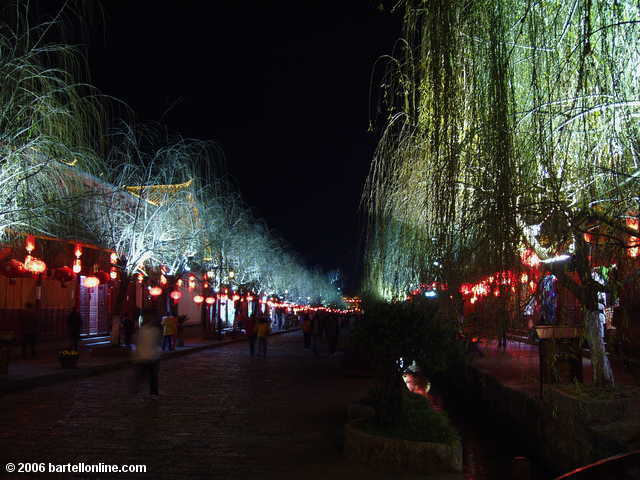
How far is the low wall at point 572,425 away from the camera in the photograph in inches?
341

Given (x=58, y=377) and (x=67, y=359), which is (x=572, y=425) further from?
(x=67, y=359)

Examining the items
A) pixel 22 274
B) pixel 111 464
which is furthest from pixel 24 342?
pixel 111 464

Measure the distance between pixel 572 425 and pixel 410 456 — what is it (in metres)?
3.48

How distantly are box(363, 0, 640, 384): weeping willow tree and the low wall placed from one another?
8.01 ft

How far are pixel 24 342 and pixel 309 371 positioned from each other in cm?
962

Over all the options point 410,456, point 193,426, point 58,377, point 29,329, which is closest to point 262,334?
point 29,329

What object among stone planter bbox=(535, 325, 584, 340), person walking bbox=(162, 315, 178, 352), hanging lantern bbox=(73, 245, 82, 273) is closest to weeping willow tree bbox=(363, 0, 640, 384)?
stone planter bbox=(535, 325, 584, 340)

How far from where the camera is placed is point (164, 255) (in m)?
29.0

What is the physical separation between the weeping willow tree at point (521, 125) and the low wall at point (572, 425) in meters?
2.44

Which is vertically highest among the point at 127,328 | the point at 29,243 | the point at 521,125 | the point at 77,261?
the point at 521,125

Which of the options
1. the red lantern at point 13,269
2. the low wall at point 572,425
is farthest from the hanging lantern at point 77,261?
the low wall at point 572,425

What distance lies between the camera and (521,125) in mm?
8500

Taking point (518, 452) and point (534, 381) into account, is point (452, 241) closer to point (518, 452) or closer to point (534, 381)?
point (518, 452)

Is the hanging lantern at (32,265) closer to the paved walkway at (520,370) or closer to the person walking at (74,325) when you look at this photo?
the person walking at (74,325)
